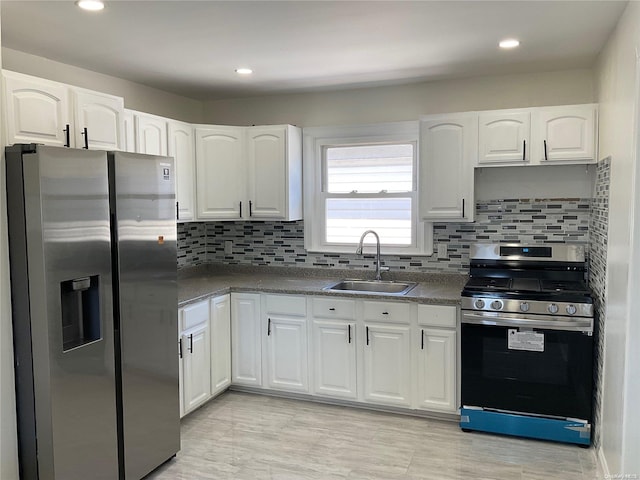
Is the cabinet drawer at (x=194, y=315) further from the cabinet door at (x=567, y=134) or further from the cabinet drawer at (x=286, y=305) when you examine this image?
the cabinet door at (x=567, y=134)

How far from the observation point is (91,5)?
2461 millimetres

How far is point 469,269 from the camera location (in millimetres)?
4062

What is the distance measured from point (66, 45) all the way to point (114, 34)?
40cm

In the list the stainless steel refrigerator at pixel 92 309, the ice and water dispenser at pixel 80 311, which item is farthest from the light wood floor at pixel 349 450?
the ice and water dispenser at pixel 80 311

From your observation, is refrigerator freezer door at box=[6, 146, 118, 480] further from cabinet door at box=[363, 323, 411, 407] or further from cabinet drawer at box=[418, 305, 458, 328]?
cabinet drawer at box=[418, 305, 458, 328]

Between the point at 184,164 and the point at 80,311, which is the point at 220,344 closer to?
the point at 184,164

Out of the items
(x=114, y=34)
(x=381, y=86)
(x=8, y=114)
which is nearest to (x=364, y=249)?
(x=381, y=86)

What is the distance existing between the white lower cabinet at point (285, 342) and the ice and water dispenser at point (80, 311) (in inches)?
62.1

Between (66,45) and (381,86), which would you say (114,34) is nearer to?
(66,45)

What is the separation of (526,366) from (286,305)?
65.3 inches

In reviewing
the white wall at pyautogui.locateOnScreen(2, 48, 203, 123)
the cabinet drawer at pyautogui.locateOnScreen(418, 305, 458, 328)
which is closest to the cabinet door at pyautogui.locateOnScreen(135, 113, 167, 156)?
the white wall at pyautogui.locateOnScreen(2, 48, 203, 123)

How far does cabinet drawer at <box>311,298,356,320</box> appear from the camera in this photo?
3790 mm

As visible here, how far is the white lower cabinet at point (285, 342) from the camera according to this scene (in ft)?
12.9

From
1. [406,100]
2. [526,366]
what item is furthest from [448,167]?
[526,366]
